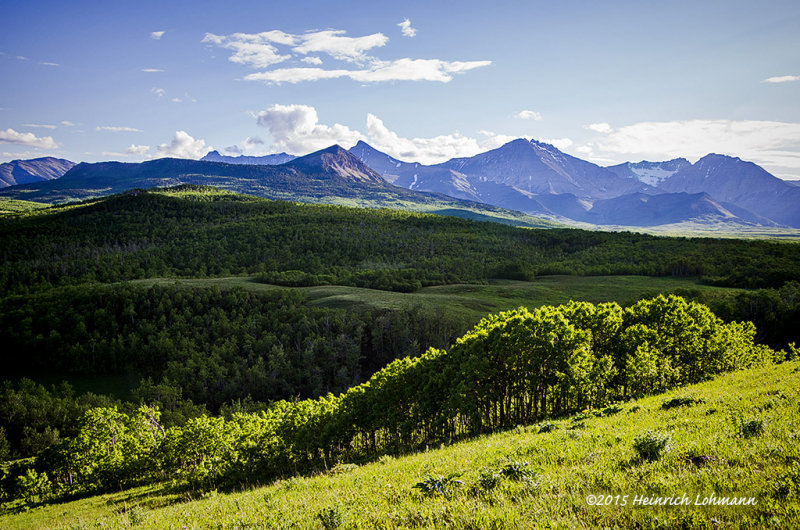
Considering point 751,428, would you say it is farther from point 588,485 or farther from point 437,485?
point 437,485

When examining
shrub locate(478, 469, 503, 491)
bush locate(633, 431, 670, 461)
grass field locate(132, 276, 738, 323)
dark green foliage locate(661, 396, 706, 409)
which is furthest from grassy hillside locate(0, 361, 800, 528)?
grass field locate(132, 276, 738, 323)

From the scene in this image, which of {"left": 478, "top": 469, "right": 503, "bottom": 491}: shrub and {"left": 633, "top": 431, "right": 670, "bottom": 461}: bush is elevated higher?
{"left": 633, "top": 431, "right": 670, "bottom": 461}: bush

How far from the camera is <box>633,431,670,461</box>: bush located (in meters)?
13.0

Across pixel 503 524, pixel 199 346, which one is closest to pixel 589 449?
pixel 503 524

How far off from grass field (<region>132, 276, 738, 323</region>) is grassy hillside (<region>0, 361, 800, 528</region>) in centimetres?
13009

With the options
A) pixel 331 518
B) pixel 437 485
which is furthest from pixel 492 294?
pixel 331 518

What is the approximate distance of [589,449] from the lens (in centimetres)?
1614

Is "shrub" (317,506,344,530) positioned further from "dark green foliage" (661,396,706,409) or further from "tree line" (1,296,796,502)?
"tree line" (1,296,796,502)

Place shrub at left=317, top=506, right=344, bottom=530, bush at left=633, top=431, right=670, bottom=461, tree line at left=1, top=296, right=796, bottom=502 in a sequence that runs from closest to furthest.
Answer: shrub at left=317, top=506, right=344, bottom=530 → bush at left=633, top=431, right=670, bottom=461 → tree line at left=1, top=296, right=796, bottom=502

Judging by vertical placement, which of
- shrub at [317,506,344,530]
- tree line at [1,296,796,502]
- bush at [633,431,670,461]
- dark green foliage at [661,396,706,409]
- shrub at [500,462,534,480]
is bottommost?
tree line at [1,296,796,502]

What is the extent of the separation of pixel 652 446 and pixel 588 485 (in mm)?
3294

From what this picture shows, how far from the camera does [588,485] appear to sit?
11680 mm

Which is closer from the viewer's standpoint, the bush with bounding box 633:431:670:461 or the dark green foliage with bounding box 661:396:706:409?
the bush with bounding box 633:431:670:461

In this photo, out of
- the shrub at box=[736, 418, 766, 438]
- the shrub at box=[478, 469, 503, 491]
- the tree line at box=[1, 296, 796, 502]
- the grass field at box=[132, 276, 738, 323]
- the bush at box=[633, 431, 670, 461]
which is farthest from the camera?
the grass field at box=[132, 276, 738, 323]
